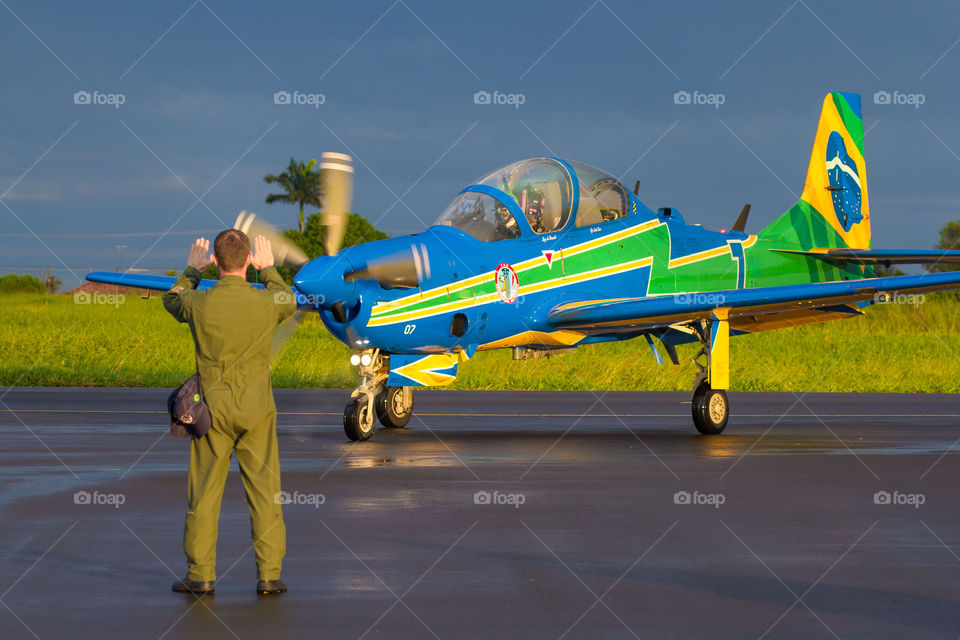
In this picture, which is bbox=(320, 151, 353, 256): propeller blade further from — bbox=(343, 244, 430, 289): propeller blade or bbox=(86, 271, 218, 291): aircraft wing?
bbox=(86, 271, 218, 291): aircraft wing

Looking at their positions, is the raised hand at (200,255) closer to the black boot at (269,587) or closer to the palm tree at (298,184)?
the black boot at (269,587)

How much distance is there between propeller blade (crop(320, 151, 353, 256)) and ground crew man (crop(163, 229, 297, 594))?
7.66 m

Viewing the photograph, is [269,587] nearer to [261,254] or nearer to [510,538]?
[261,254]

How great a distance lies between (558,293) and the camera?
688 inches

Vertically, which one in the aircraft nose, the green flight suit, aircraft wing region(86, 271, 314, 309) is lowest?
the green flight suit

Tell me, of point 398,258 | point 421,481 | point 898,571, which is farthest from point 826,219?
point 898,571

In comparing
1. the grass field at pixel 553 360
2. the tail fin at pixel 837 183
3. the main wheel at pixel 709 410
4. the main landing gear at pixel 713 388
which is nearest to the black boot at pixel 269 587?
the main landing gear at pixel 713 388

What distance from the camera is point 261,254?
23.4 ft

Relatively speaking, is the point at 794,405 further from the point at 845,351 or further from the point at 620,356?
the point at 845,351

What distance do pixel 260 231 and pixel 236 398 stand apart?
22.1ft

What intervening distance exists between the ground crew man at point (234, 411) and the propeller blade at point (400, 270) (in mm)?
7766

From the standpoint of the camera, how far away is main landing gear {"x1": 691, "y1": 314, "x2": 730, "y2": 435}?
1758 cm

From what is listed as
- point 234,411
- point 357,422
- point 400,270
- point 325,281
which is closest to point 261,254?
point 234,411

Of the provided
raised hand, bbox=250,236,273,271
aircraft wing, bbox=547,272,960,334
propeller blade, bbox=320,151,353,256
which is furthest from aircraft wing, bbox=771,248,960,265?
raised hand, bbox=250,236,273,271
